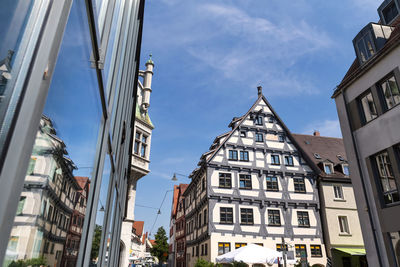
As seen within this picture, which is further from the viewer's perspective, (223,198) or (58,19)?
(223,198)

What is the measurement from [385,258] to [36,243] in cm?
1203

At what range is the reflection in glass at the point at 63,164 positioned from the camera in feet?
3.31

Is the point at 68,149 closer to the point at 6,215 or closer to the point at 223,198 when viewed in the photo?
the point at 6,215

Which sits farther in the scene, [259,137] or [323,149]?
[323,149]

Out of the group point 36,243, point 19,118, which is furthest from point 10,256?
point 19,118

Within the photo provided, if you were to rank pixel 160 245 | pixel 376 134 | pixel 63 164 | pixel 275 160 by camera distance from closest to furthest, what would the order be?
pixel 63 164
pixel 376 134
pixel 275 160
pixel 160 245

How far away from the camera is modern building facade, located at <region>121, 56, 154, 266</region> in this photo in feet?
50.2

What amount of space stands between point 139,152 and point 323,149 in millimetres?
21334

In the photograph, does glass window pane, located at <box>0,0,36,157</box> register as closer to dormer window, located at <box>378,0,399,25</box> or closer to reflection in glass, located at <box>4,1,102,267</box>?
reflection in glass, located at <box>4,1,102,267</box>

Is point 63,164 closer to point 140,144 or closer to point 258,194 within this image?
point 140,144

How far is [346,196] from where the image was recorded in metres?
24.8

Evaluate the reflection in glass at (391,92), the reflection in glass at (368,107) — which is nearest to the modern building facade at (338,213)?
the reflection in glass at (368,107)

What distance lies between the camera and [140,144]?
16.0 metres

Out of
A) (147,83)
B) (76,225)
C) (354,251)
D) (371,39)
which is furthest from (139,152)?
(354,251)
